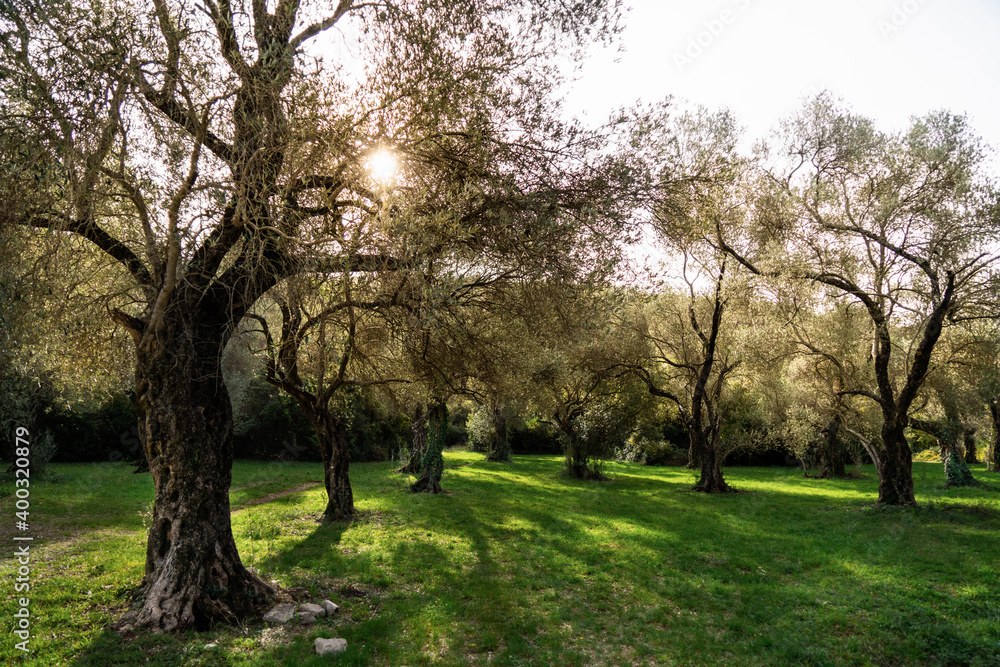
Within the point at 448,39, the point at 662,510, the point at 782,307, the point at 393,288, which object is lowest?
the point at 662,510

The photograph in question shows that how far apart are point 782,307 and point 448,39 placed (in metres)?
14.2

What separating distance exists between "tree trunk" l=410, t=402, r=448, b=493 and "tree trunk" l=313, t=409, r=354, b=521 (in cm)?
513

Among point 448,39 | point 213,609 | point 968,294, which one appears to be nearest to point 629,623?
point 213,609

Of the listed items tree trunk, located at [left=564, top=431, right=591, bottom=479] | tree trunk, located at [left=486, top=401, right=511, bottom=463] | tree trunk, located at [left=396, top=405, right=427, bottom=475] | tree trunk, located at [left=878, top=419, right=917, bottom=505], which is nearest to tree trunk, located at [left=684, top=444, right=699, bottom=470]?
tree trunk, located at [left=564, top=431, right=591, bottom=479]

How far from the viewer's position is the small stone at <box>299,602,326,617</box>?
7320 mm

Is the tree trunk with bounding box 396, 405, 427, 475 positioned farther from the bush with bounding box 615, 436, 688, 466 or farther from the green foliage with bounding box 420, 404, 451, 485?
the bush with bounding box 615, 436, 688, 466

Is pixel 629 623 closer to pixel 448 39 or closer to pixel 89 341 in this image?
pixel 448 39

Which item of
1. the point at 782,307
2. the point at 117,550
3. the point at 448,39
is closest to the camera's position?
the point at 448,39

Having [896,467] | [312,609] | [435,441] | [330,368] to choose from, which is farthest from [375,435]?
[312,609]

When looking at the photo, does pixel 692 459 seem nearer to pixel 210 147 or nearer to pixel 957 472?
pixel 957 472

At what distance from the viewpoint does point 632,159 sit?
797 cm

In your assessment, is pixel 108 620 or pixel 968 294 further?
pixel 968 294

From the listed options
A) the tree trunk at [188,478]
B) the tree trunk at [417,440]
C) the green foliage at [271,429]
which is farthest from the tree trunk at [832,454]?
the tree trunk at [188,478]

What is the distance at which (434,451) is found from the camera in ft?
65.5
